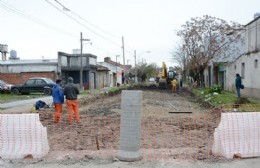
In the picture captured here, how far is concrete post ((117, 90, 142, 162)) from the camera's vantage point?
7.89 m

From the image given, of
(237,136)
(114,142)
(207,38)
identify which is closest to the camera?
(237,136)

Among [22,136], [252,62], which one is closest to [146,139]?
[22,136]

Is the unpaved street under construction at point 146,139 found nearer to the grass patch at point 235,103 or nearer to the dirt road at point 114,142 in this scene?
the dirt road at point 114,142

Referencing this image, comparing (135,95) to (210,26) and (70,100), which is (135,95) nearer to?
→ (70,100)

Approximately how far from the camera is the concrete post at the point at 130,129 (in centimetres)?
789

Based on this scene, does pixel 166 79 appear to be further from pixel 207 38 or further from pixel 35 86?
pixel 35 86

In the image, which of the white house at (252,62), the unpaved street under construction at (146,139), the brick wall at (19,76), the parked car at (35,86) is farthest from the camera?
the brick wall at (19,76)

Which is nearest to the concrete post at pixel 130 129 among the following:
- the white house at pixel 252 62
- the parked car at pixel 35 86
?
the white house at pixel 252 62

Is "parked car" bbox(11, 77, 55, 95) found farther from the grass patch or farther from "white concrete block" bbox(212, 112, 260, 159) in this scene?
"white concrete block" bbox(212, 112, 260, 159)

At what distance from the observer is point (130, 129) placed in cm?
791

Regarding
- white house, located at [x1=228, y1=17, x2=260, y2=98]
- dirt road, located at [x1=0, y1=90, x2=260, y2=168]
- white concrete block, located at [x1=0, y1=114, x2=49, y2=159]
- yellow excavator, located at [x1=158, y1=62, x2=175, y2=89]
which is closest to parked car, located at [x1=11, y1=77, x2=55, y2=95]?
white house, located at [x1=228, y1=17, x2=260, y2=98]

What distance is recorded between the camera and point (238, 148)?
8.18 meters

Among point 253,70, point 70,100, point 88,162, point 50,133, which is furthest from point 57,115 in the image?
point 253,70

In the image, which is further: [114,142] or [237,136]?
[114,142]
